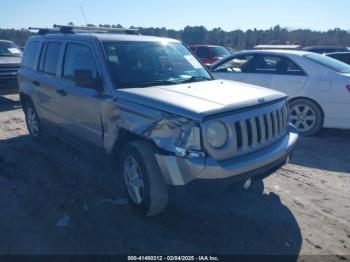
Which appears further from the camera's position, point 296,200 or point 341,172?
point 341,172

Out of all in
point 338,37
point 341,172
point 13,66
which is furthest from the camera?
point 338,37

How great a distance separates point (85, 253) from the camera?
323cm

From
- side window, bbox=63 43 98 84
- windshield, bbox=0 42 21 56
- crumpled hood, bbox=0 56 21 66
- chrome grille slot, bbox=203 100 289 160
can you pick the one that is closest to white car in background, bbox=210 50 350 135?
chrome grille slot, bbox=203 100 289 160

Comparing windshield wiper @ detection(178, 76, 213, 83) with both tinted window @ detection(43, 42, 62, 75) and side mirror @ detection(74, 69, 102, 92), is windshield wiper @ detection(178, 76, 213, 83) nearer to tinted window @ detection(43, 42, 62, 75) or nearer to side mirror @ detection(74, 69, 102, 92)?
side mirror @ detection(74, 69, 102, 92)

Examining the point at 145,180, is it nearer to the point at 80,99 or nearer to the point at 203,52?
the point at 80,99

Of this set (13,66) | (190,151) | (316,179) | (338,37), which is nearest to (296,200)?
(316,179)

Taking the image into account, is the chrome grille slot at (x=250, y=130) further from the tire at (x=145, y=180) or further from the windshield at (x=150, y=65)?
the windshield at (x=150, y=65)

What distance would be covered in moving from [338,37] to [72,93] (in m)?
48.0

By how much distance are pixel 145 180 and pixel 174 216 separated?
644 millimetres

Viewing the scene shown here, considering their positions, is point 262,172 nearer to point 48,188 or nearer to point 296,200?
point 296,200

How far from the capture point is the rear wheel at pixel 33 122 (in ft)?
21.3

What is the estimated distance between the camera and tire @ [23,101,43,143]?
6480mm

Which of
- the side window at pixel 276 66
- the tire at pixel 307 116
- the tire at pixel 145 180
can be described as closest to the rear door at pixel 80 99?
the tire at pixel 145 180

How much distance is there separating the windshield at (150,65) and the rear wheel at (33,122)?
9.37ft
